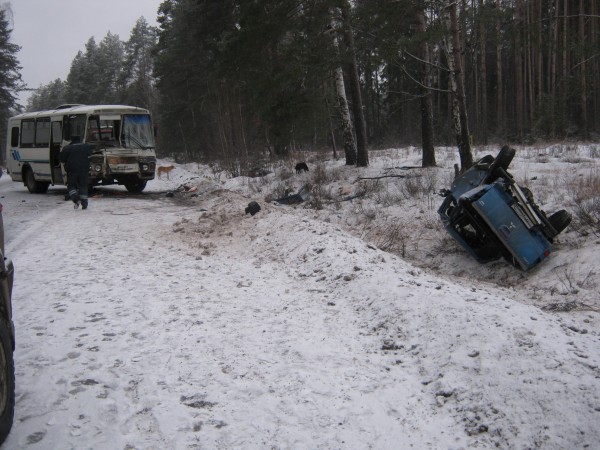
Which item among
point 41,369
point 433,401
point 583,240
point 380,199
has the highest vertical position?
point 380,199

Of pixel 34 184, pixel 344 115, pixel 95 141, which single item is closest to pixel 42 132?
pixel 34 184

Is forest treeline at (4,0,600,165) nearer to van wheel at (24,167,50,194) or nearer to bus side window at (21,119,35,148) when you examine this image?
bus side window at (21,119,35,148)

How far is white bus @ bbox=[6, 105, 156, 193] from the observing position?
15.2 m

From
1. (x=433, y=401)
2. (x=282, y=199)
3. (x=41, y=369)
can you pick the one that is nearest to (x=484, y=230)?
(x=433, y=401)

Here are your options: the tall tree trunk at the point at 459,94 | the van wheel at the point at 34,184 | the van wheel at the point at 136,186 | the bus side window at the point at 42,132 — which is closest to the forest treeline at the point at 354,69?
the tall tree trunk at the point at 459,94

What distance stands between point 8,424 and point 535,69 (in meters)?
40.8

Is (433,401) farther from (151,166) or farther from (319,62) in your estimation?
(151,166)

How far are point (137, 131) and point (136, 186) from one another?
236 cm

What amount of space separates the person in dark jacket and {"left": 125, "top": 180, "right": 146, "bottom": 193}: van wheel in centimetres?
438

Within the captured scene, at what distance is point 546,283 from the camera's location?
5863mm

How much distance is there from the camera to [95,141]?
602 inches

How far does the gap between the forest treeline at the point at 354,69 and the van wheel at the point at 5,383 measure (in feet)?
33.3

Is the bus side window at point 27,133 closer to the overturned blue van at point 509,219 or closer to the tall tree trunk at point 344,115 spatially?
the tall tree trunk at point 344,115

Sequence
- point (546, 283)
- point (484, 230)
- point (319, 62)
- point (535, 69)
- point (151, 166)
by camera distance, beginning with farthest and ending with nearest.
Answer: point (535, 69) < point (151, 166) < point (319, 62) < point (484, 230) < point (546, 283)
